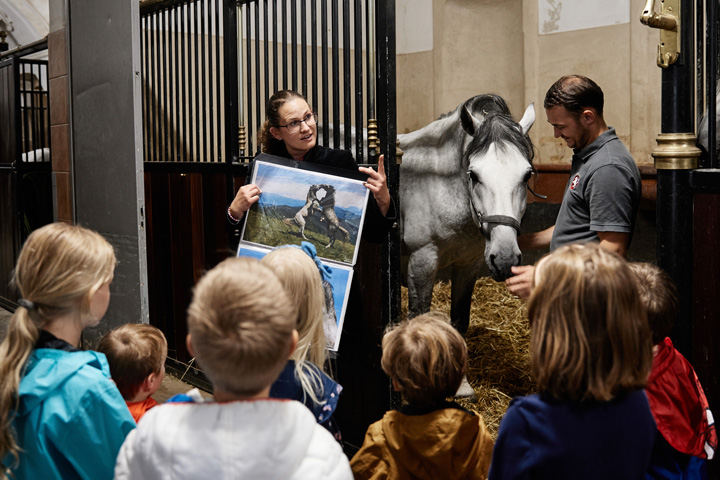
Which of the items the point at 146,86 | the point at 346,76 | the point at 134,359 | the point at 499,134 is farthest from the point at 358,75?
the point at 146,86

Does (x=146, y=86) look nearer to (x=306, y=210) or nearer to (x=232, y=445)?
(x=306, y=210)

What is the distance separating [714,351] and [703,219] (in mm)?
368

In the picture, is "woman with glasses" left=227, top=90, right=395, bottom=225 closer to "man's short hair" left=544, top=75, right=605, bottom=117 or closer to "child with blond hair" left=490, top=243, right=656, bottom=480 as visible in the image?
"man's short hair" left=544, top=75, right=605, bottom=117

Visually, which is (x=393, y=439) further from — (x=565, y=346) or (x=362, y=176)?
(x=362, y=176)

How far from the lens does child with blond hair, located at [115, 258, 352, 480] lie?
106cm


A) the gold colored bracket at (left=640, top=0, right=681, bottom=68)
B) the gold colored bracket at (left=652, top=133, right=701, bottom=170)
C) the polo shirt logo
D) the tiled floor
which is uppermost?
the gold colored bracket at (left=640, top=0, right=681, bottom=68)

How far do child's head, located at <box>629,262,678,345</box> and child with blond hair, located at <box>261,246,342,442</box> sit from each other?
2.25 ft

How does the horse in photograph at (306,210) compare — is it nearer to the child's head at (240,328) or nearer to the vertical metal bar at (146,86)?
the child's head at (240,328)

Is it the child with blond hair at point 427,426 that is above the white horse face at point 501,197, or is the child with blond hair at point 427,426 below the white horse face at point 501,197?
below

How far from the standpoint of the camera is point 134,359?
170 centimetres

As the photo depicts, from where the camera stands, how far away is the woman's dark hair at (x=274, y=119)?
2364mm

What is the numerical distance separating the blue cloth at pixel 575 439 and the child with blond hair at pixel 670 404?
0.36 m

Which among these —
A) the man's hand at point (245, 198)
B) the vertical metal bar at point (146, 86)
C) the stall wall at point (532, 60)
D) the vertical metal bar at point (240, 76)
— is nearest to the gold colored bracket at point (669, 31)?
the man's hand at point (245, 198)

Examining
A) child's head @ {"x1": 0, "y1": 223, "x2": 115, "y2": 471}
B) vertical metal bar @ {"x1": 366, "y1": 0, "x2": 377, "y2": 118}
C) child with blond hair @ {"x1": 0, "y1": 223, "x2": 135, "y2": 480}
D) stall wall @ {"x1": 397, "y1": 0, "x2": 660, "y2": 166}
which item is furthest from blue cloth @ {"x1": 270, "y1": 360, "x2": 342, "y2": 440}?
stall wall @ {"x1": 397, "y1": 0, "x2": 660, "y2": 166}
